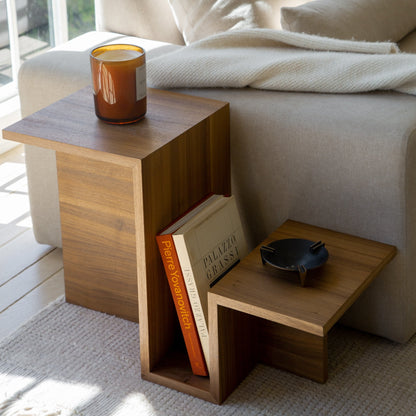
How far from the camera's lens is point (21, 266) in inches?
71.1

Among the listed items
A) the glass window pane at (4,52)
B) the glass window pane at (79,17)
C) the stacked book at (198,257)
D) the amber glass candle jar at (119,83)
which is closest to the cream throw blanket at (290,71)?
the amber glass candle jar at (119,83)

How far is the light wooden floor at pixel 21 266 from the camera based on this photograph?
165cm

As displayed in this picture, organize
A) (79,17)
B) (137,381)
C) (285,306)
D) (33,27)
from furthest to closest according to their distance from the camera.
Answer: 1. (79,17)
2. (33,27)
3. (137,381)
4. (285,306)

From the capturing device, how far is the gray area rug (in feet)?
4.43

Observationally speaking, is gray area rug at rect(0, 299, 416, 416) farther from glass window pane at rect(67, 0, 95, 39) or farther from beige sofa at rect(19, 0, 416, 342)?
glass window pane at rect(67, 0, 95, 39)

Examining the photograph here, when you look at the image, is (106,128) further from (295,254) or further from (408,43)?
(408,43)

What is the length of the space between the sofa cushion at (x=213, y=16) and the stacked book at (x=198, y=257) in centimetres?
72

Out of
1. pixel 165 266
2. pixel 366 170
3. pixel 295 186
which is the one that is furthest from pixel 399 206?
pixel 165 266

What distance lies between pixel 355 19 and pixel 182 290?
1.11 metres

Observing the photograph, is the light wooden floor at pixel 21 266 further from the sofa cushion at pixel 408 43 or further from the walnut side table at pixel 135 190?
the sofa cushion at pixel 408 43

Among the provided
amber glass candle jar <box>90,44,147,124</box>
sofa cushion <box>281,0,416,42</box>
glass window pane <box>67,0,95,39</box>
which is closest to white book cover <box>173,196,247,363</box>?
amber glass candle jar <box>90,44,147,124</box>

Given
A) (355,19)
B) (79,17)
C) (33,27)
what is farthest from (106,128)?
(79,17)

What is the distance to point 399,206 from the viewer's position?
135 cm

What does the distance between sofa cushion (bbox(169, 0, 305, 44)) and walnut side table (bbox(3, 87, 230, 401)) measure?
1.68 feet
